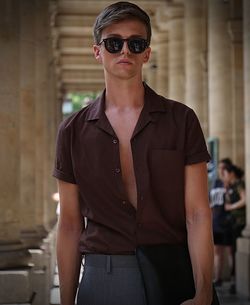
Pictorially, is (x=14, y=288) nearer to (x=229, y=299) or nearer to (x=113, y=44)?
(x=229, y=299)

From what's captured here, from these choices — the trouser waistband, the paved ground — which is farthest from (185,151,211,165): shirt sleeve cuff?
the paved ground

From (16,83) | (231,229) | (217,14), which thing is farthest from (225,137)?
(16,83)

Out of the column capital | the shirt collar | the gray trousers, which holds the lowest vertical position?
the gray trousers

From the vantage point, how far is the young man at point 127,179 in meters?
3.25

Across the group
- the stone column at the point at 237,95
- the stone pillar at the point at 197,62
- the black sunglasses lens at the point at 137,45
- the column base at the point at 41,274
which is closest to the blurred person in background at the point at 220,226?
the column base at the point at 41,274

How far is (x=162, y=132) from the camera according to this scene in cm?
330

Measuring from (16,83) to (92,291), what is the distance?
636 centimetres

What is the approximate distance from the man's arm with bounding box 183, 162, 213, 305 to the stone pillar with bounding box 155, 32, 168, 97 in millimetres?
24762

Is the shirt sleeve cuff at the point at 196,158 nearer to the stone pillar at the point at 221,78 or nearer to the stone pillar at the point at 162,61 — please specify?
→ the stone pillar at the point at 221,78

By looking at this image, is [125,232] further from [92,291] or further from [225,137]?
[225,137]

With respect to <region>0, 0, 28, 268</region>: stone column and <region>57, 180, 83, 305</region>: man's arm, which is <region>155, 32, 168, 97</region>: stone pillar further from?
<region>57, 180, 83, 305</region>: man's arm

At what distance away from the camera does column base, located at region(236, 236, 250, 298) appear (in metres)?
12.5

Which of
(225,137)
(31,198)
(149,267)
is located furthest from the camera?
(225,137)

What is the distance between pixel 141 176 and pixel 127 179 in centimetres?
9
